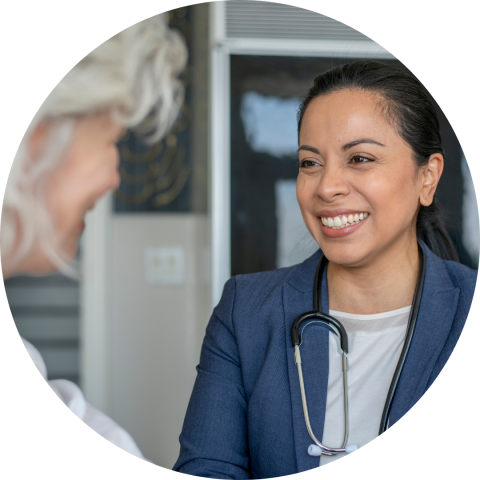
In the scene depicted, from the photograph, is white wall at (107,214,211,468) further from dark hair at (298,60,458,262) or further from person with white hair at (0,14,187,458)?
dark hair at (298,60,458,262)

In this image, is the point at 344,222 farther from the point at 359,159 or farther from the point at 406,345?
the point at 406,345

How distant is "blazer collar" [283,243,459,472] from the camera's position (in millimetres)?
956

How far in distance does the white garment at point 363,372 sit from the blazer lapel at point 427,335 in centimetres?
5

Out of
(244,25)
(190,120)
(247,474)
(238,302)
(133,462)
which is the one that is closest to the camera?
(133,462)

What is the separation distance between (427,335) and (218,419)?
45cm

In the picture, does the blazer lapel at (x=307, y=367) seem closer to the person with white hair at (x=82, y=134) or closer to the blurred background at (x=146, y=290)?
the blurred background at (x=146, y=290)

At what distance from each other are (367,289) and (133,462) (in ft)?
1.96

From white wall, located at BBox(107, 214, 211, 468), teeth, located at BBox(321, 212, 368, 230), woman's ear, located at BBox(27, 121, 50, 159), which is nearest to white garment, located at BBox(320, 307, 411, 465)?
teeth, located at BBox(321, 212, 368, 230)

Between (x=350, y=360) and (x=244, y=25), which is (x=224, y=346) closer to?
(x=350, y=360)

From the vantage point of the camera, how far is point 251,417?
1.00m

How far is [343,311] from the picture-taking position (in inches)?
43.5

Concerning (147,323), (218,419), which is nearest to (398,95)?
(218,419)

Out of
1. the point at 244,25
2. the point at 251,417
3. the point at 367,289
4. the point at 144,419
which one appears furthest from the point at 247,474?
the point at 244,25

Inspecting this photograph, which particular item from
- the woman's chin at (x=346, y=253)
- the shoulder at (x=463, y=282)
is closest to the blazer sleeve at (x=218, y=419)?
the woman's chin at (x=346, y=253)
